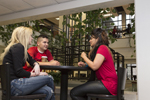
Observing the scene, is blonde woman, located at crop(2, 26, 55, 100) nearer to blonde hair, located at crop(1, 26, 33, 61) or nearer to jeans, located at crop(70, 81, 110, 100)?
blonde hair, located at crop(1, 26, 33, 61)

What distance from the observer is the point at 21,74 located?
1564 mm

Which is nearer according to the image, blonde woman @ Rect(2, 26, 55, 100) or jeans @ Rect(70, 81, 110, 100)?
blonde woman @ Rect(2, 26, 55, 100)

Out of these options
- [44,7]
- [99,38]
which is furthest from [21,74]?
[44,7]

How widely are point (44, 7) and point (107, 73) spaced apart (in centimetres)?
258

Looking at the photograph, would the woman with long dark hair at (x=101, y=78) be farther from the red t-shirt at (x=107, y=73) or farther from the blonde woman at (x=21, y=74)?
the blonde woman at (x=21, y=74)

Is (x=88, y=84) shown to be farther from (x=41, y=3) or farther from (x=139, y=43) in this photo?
(x=41, y=3)

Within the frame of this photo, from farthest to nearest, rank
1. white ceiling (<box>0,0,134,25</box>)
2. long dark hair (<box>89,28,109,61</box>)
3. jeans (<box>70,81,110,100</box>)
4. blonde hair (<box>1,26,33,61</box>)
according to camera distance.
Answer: white ceiling (<box>0,0,134,25</box>), long dark hair (<box>89,28,109,61</box>), jeans (<box>70,81,110,100</box>), blonde hair (<box>1,26,33,61</box>)

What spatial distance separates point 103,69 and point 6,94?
1080mm

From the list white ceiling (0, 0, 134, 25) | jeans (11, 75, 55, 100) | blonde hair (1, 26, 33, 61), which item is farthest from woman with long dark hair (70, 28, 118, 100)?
white ceiling (0, 0, 134, 25)

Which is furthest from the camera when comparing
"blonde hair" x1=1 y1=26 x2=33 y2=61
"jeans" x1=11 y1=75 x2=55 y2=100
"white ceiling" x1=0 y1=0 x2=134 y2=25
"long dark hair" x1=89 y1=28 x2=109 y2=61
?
"white ceiling" x1=0 y1=0 x2=134 y2=25

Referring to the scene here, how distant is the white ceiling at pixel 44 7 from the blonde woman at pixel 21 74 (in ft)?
6.47

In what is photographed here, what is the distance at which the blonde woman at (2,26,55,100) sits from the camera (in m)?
1.54

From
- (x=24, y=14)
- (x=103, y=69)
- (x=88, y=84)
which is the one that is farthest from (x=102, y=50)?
(x=24, y=14)

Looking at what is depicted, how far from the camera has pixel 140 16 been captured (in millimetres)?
2711
